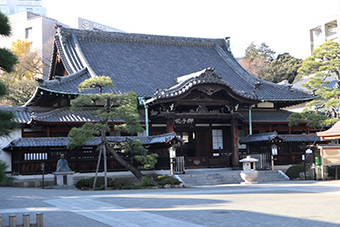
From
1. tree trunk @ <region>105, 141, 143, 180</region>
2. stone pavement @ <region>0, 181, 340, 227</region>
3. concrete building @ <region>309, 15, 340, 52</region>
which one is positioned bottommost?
stone pavement @ <region>0, 181, 340, 227</region>

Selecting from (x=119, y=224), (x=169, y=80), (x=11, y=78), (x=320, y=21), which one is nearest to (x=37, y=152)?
(x=169, y=80)

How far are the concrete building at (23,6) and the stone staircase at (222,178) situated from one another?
96.5 metres

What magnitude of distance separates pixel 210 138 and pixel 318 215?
737 inches

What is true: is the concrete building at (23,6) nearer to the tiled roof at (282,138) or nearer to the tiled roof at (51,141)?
the tiled roof at (51,141)

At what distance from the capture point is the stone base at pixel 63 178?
2177 cm

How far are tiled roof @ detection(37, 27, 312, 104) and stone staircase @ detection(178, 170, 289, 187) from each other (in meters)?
5.33

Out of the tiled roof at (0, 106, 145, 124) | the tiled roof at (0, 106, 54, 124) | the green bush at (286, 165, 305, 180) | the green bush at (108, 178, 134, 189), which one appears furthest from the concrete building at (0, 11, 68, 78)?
the green bush at (286, 165, 305, 180)

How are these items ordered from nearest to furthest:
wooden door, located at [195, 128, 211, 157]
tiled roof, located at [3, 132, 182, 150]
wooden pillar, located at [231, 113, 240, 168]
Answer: tiled roof, located at [3, 132, 182, 150] → wooden pillar, located at [231, 113, 240, 168] → wooden door, located at [195, 128, 211, 157]

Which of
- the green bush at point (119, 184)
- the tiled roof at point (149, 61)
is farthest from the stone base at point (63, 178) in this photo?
the tiled roof at point (149, 61)

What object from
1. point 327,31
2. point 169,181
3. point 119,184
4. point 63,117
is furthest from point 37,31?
point 169,181

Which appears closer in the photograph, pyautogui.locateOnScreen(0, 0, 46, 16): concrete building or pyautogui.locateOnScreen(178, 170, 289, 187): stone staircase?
pyautogui.locateOnScreen(178, 170, 289, 187): stone staircase

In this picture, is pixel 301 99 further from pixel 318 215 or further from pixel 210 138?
pixel 318 215

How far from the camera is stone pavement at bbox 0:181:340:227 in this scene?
1004 centimetres

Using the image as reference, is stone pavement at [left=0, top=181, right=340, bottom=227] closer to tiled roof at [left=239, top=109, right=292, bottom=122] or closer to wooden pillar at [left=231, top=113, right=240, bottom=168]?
wooden pillar at [left=231, top=113, right=240, bottom=168]
